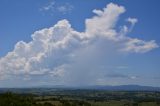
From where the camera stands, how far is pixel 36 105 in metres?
199

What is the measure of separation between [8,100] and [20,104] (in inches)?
354

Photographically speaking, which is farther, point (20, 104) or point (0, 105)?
point (20, 104)

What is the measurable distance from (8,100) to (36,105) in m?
17.5

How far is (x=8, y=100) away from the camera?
198 meters

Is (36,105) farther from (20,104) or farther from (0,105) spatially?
(0,105)

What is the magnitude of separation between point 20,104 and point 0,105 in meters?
17.4

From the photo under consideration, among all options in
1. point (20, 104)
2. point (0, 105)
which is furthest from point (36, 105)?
point (0, 105)

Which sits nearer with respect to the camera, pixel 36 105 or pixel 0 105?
pixel 0 105

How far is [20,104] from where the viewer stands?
19438 centimetres

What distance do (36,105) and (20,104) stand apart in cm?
1015

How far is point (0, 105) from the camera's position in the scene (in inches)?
7057
